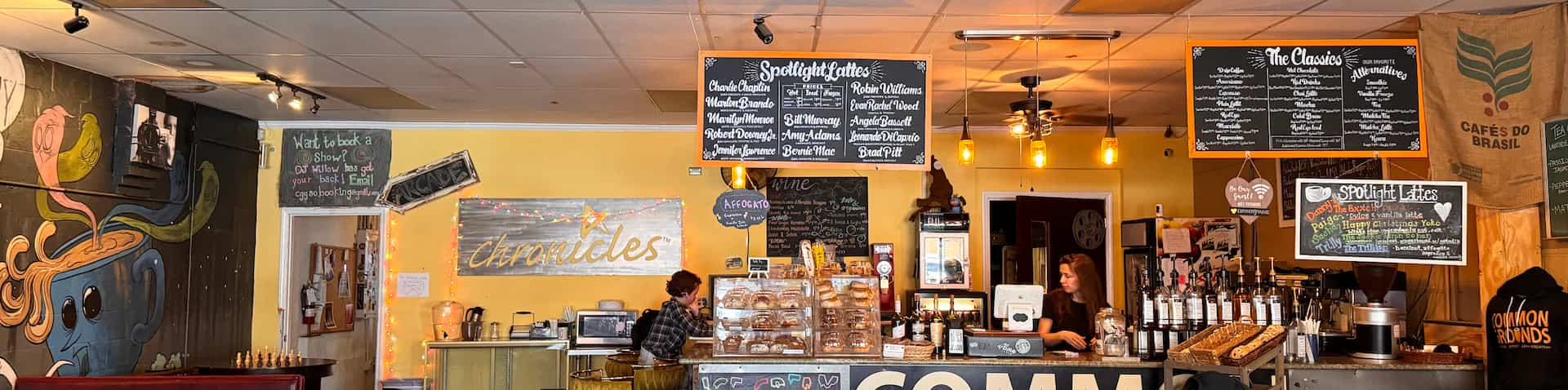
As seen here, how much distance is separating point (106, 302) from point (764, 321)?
4.46 m

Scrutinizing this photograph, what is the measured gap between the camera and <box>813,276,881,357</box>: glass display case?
16.8 feet

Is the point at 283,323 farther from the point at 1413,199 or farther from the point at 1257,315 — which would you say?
the point at 1413,199

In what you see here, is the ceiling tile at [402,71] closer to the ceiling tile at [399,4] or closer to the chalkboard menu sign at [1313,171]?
the ceiling tile at [399,4]

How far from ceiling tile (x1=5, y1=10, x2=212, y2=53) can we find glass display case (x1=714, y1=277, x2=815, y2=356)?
3.16 metres

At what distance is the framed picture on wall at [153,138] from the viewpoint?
6777mm

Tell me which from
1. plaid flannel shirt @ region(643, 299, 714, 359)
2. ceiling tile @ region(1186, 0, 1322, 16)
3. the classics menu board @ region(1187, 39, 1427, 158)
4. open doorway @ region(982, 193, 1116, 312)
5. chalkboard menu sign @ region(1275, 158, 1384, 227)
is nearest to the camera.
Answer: ceiling tile @ region(1186, 0, 1322, 16)

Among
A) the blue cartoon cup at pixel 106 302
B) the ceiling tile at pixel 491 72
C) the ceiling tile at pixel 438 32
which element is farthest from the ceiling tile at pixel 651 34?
the blue cartoon cup at pixel 106 302

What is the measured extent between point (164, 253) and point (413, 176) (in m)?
1.93

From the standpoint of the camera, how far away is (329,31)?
17.3 ft

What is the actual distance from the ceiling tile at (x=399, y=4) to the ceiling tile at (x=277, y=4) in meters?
0.09

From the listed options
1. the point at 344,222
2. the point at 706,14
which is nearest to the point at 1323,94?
the point at 706,14

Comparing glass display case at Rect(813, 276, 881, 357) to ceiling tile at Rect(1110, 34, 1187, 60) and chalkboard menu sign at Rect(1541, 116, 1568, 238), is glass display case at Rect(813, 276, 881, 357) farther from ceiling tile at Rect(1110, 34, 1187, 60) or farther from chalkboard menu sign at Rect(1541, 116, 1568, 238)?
chalkboard menu sign at Rect(1541, 116, 1568, 238)

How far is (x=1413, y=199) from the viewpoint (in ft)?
15.5

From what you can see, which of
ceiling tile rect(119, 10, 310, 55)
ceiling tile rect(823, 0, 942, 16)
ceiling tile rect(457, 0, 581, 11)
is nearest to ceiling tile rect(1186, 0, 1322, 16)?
ceiling tile rect(823, 0, 942, 16)
